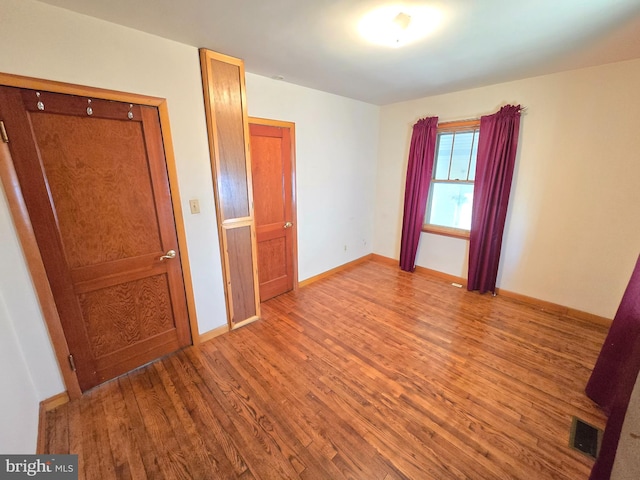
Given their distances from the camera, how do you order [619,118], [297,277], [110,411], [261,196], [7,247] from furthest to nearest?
[297,277] < [261,196] < [619,118] < [110,411] < [7,247]

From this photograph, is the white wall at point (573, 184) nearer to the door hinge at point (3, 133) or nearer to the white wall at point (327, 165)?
the white wall at point (327, 165)

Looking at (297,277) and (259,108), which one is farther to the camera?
(297,277)

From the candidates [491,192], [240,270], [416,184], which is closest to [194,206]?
[240,270]

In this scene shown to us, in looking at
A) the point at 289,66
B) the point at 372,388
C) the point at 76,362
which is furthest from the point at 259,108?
the point at 372,388

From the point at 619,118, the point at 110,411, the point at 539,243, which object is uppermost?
the point at 619,118

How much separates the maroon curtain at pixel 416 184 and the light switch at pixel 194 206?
9.46ft

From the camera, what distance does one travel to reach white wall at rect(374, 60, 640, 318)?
2301 mm

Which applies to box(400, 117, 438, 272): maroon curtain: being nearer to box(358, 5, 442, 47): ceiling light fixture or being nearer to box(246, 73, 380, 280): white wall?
box(246, 73, 380, 280): white wall

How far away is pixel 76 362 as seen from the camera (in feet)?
5.73

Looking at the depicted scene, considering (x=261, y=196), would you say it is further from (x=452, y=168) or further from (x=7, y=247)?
(x=452, y=168)

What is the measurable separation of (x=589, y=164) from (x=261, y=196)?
3.36m

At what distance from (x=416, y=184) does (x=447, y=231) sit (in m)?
0.81

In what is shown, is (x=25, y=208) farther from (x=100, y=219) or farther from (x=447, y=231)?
(x=447, y=231)

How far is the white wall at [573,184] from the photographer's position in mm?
2301
